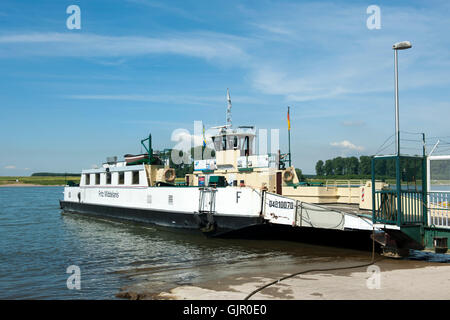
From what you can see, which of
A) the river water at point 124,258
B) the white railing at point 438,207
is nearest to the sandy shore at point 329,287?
the river water at point 124,258

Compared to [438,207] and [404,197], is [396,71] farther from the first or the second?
[438,207]

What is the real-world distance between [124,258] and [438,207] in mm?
13287

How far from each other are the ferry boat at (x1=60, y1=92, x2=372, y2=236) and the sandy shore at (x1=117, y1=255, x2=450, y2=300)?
138 inches

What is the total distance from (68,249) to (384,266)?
15705mm

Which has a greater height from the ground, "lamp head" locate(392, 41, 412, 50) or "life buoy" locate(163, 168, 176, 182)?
"lamp head" locate(392, 41, 412, 50)

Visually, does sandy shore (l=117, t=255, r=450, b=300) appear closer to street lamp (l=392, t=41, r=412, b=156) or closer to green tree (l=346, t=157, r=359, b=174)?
street lamp (l=392, t=41, r=412, b=156)

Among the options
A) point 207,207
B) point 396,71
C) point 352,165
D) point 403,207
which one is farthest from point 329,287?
point 352,165

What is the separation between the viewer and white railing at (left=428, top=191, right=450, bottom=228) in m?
13.7

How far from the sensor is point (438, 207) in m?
14.0

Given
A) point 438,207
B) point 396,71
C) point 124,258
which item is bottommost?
point 124,258

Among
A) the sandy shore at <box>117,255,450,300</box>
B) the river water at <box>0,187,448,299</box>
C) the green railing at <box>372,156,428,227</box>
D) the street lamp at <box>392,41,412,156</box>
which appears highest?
the street lamp at <box>392,41,412,156</box>

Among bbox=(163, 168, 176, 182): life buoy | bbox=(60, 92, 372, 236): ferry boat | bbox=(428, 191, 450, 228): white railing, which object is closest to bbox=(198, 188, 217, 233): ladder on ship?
bbox=(60, 92, 372, 236): ferry boat

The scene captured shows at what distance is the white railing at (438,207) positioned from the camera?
1371 centimetres
